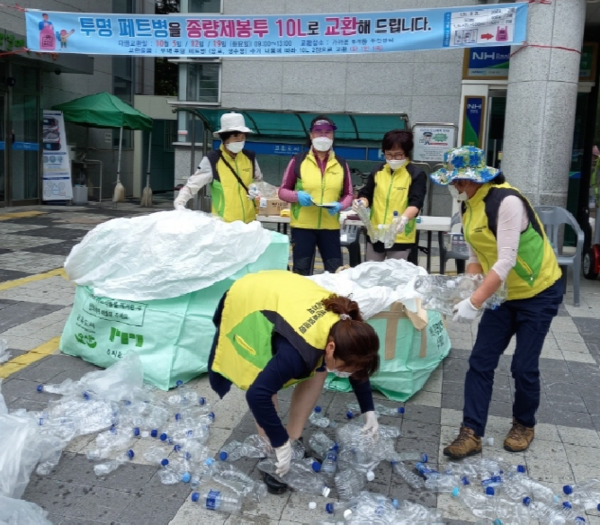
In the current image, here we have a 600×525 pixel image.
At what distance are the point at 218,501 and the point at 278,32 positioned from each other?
5860 millimetres

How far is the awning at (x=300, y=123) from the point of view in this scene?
400 inches

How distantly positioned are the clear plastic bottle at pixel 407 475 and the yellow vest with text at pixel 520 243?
0.96 meters

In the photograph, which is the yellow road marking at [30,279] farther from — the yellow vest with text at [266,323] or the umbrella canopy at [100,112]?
the umbrella canopy at [100,112]

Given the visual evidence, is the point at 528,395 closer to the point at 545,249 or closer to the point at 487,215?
the point at 545,249

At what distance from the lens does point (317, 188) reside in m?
4.95

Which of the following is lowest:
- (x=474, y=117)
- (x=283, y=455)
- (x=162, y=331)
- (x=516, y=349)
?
(x=283, y=455)

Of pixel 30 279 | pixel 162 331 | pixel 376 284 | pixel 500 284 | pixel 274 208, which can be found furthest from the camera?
pixel 274 208

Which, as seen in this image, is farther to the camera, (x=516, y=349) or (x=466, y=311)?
(x=516, y=349)

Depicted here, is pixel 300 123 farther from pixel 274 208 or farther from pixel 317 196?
pixel 317 196

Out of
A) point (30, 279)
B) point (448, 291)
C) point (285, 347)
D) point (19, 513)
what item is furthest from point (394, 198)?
point (30, 279)

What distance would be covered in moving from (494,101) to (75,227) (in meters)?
7.01

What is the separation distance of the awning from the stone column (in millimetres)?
2821

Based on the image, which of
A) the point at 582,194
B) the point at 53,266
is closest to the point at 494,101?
the point at 582,194

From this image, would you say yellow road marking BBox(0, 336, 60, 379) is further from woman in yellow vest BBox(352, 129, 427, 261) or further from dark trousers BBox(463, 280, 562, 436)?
dark trousers BBox(463, 280, 562, 436)
